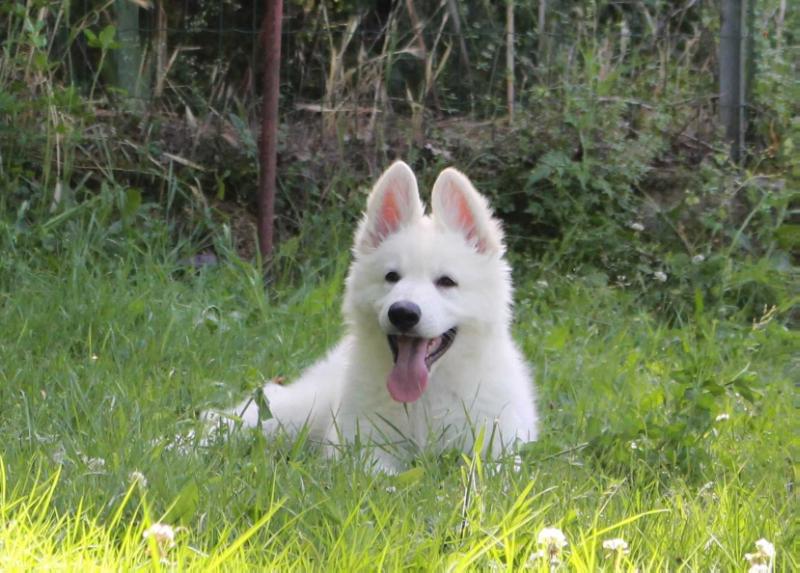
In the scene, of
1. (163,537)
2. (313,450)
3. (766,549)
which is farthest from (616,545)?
(313,450)

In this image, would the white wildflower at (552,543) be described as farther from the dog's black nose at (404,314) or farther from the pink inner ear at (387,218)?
the pink inner ear at (387,218)

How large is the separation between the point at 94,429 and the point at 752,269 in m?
3.63

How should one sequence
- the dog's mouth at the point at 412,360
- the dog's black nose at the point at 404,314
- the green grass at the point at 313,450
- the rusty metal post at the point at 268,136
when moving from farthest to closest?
the rusty metal post at the point at 268,136
the dog's mouth at the point at 412,360
the dog's black nose at the point at 404,314
the green grass at the point at 313,450

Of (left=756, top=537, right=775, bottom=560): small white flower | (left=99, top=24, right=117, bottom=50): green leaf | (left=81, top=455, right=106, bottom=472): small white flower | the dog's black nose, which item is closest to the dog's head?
the dog's black nose

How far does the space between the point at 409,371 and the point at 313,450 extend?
398 millimetres

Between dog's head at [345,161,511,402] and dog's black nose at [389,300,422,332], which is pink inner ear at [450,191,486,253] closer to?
dog's head at [345,161,511,402]

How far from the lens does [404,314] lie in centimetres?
375

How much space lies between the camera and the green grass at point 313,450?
8.59ft

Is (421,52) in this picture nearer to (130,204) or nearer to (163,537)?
(130,204)

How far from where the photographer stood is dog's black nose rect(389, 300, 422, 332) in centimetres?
374

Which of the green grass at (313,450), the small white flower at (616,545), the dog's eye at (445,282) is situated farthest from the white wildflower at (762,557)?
the dog's eye at (445,282)

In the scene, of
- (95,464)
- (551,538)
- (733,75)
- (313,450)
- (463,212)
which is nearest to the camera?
(551,538)

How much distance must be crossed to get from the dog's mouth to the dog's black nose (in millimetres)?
97

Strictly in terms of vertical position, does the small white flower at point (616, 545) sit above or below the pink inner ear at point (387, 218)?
below
